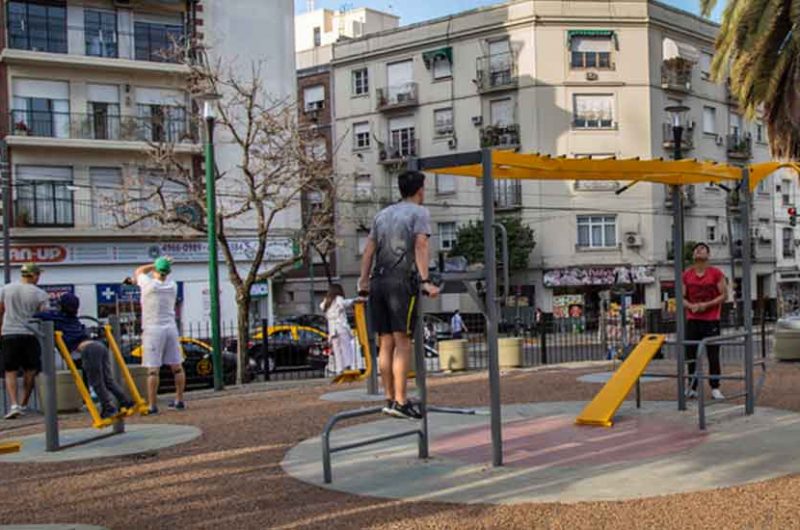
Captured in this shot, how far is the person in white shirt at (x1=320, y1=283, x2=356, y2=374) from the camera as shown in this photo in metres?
14.9

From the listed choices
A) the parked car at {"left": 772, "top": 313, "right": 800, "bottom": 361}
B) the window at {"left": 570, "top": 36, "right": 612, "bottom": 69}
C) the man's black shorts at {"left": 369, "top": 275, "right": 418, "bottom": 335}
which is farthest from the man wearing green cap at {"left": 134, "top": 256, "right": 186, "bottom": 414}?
the window at {"left": 570, "top": 36, "right": 612, "bottom": 69}

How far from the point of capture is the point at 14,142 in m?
31.5

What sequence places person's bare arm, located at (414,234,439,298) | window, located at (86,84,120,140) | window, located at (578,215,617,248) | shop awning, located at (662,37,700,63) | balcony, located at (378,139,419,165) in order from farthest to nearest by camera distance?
balcony, located at (378,139,419,165) → shop awning, located at (662,37,700,63) → window, located at (578,215,617,248) → window, located at (86,84,120,140) → person's bare arm, located at (414,234,439,298)

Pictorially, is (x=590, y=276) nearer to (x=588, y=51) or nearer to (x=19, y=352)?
(x=588, y=51)

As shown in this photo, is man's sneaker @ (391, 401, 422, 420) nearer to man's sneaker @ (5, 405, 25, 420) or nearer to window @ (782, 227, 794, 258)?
man's sneaker @ (5, 405, 25, 420)

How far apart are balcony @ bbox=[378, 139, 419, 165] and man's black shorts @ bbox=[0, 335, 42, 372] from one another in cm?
3630

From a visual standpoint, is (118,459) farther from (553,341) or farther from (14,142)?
(14,142)

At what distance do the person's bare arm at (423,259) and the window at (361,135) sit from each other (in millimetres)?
42559

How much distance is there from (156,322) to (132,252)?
24.8m

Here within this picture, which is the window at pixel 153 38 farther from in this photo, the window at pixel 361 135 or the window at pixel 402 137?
the window at pixel 361 135

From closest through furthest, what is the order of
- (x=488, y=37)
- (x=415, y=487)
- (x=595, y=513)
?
(x=595, y=513), (x=415, y=487), (x=488, y=37)

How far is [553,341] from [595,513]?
66.8ft

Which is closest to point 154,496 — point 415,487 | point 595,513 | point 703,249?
point 415,487

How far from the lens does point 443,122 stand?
45.6m
